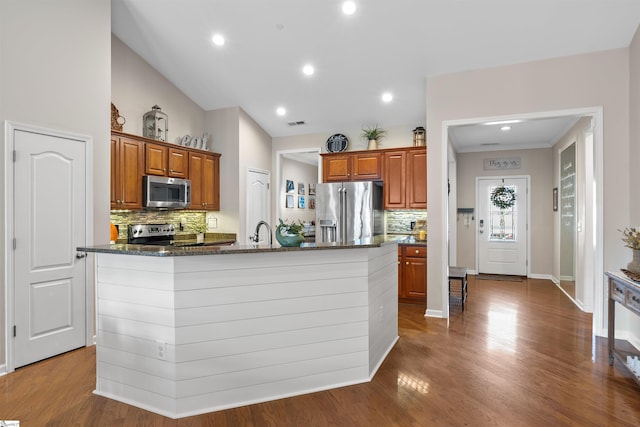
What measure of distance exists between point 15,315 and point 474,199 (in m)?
7.71

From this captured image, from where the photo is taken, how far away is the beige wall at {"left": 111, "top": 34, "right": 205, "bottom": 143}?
4.75 m

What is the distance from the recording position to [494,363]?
322cm

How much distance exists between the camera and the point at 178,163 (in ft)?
17.7

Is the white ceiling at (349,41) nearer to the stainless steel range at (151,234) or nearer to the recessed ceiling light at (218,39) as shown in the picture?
the recessed ceiling light at (218,39)

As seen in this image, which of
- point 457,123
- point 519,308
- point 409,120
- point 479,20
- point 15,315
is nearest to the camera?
point 15,315

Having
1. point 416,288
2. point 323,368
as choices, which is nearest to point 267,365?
point 323,368

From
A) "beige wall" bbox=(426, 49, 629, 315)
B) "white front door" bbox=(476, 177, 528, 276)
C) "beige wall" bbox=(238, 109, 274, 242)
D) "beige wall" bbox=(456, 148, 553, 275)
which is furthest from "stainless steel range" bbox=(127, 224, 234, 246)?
"beige wall" bbox=(456, 148, 553, 275)

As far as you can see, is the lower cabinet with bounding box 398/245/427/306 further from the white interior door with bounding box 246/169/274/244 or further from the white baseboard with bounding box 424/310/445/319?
the white interior door with bounding box 246/169/274/244

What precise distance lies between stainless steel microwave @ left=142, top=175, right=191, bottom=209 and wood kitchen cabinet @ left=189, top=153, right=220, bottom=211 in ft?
0.68

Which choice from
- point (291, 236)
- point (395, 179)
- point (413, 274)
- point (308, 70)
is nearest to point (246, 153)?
point (308, 70)

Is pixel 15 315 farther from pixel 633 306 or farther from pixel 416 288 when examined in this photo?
pixel 633 306

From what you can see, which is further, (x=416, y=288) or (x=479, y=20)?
(x=416, y=288)

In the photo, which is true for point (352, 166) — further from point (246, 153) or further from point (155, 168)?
point (155, 168)

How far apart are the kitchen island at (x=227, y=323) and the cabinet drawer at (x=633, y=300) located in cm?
194
